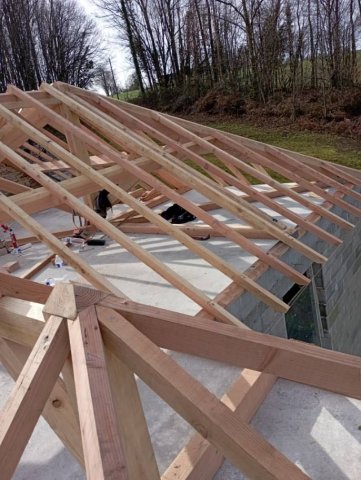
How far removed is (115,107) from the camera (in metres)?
5.93

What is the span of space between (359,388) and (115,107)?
5318 mm

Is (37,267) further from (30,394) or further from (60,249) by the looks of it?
(30,394)

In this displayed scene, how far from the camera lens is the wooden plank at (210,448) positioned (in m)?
2.03

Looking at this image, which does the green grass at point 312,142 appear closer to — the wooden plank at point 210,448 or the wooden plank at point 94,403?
the wooden plank at point 210,448

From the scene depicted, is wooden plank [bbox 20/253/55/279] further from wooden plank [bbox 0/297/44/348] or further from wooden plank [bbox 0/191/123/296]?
wooden plank [bbox 0/297/44/348]

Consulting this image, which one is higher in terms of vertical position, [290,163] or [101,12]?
[101,12]

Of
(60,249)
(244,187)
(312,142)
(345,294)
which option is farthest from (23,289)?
(312,142)

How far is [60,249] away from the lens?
3.41 meters

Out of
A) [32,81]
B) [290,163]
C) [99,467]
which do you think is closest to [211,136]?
[290,163]

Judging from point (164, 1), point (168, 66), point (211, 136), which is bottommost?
point (211, 136)

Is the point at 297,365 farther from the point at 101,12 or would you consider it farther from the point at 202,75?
the point at 101,12

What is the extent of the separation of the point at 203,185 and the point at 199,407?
321cm

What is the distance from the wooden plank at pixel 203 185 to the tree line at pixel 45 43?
17348mm

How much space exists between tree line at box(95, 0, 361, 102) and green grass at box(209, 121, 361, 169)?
205 cm
